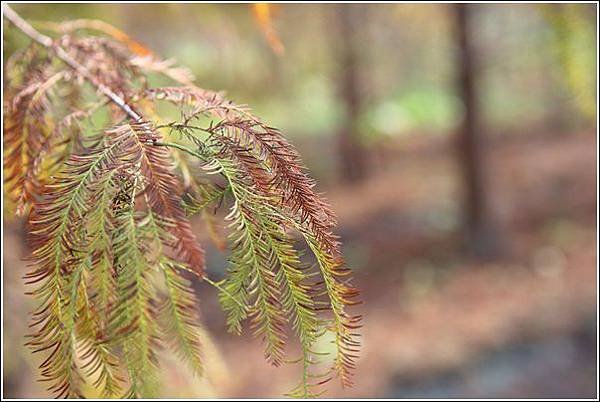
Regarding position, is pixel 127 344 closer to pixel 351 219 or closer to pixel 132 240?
pixel 132 240

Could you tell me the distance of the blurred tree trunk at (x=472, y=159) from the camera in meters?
6.39

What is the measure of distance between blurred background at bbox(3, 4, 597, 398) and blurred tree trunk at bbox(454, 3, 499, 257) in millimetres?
15

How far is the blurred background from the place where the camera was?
2553 millimetres

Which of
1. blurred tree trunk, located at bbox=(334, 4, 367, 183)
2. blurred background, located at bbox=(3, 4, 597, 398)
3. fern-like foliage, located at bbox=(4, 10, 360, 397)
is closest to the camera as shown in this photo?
fern-like foliage, located at bbox=(4, 10, 360, 397)

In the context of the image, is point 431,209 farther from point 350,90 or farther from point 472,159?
point 350,90

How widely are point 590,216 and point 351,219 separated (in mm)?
2819

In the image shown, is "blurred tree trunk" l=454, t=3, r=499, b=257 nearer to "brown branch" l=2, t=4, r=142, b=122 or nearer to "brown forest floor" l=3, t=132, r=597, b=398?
"brown forest floor" l=3, t=132, r=597, b=398

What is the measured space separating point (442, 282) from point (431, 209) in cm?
224

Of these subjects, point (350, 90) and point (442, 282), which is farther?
point (350, 90)

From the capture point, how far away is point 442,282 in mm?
6371

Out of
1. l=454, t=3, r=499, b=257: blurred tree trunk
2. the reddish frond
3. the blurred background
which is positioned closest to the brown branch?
the reddish frond

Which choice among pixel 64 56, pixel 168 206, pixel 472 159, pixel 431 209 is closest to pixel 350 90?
pixel 431 209

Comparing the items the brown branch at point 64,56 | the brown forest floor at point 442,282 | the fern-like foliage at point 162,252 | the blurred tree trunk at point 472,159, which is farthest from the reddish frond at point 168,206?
the blurred tree trunk at point 472,159

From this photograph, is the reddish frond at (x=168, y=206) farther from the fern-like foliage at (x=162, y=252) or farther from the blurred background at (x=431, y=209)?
the blurred background at (x=431, y=209)
